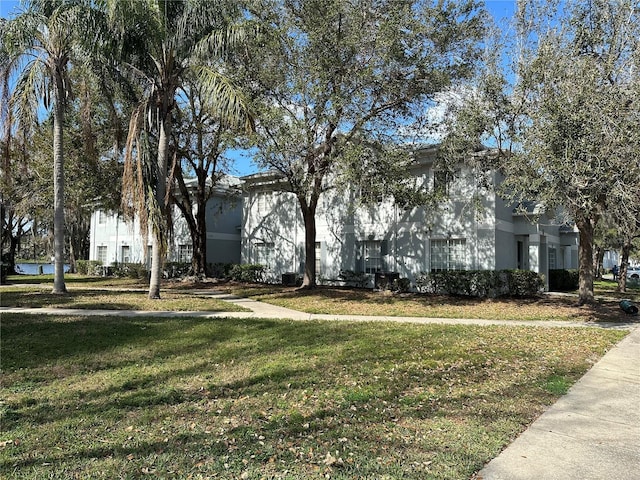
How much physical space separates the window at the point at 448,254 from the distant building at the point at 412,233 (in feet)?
0.13

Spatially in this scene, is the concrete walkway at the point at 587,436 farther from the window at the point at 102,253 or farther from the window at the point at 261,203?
the window at the point at 102,253

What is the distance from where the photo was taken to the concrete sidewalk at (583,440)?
376 centimetres

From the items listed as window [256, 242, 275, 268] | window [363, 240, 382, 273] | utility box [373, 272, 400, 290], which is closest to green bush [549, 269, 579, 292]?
utility box [373, 272, 400, 290]

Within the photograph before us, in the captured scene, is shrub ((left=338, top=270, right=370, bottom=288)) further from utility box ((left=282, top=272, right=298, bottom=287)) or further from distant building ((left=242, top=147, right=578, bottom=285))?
utility box ((left=282, top=272, right=298, bottom=287))

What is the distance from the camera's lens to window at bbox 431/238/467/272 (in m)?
19.0

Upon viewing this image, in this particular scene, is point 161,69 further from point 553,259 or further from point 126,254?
point 126,254

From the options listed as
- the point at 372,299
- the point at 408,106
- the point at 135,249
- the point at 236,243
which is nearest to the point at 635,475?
the point at 372,299

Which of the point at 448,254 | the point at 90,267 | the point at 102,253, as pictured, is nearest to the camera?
the point at 448,254

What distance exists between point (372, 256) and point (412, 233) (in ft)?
7.89

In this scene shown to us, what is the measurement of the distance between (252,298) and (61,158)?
8228 mm

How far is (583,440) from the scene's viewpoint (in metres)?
4.42

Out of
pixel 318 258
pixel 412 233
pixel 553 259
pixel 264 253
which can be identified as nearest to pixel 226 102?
pixel 412 233

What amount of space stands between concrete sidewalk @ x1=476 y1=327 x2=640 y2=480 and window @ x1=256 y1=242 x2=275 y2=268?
2012cm

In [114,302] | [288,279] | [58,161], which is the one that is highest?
[58,161]
